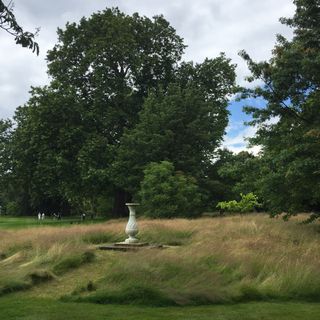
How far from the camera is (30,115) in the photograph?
3978 cm

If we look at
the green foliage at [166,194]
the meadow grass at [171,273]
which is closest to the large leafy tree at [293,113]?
the meadow grass at [171,273]

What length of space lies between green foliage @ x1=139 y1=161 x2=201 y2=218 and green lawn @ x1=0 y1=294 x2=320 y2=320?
62.9ft

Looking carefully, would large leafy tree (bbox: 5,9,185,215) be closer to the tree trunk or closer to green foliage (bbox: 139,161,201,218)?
the tree trunk

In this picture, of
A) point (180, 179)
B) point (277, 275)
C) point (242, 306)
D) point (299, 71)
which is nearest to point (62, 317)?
point (242, 306)

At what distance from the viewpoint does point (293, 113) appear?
51.3ft

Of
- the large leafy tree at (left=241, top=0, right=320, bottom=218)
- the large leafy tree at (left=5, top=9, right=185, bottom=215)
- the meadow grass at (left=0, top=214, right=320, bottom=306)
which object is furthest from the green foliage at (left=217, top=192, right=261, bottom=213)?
the meadow grass at (left=0, top=214, right=320, bottom=306)

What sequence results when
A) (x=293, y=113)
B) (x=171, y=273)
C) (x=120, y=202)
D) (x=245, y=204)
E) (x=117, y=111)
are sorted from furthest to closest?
(x=120, y=202)
(x=117, y=111)
(x=245, y=204)
(x=293, y=113)
(x=171, y=273)

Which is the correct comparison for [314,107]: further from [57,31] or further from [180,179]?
[57,31]

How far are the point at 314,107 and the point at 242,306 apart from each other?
7.87 m

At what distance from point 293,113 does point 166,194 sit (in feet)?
43.6

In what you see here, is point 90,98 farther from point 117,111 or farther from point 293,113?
point 293,113

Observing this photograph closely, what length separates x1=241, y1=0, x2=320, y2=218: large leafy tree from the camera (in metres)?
13.9

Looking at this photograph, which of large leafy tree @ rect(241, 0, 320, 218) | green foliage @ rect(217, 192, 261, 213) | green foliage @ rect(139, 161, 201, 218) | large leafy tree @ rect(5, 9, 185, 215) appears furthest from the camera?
large leafy tree @ rect(5, 9, 185, 215)

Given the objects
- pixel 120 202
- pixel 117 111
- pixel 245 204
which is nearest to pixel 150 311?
pixel 245 204
